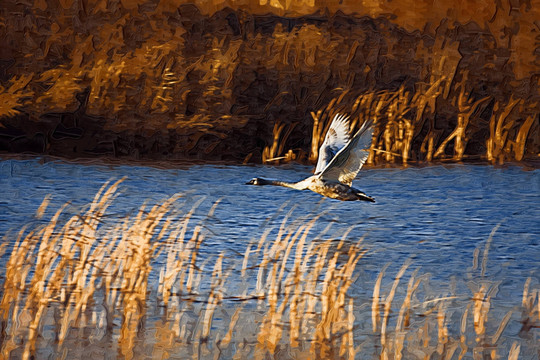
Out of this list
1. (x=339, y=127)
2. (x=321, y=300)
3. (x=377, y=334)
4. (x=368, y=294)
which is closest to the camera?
(x=377, y=334)

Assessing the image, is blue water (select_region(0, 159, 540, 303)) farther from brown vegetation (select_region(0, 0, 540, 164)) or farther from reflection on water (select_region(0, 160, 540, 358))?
brown vegetation (select_region(0, 0, 540, 164))

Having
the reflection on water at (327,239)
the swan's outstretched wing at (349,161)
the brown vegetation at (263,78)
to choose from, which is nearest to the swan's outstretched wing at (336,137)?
the swan's outstretched wing at (349,161)

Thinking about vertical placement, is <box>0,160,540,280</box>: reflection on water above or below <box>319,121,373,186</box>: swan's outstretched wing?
below

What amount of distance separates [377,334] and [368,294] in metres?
0.90

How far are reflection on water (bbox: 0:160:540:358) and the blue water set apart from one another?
0.05 feet

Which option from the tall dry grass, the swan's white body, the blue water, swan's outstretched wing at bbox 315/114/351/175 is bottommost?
the tall dry grass

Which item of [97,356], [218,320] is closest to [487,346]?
[218,320]

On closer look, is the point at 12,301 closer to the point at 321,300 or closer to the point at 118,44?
the point at 321,300

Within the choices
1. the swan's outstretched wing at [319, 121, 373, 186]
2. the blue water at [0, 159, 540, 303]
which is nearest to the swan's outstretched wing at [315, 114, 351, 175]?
the swan's outstretched wing at [319, 121, 373, 186]

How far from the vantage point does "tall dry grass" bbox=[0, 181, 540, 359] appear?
191 inches

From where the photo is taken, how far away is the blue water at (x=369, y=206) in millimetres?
7207

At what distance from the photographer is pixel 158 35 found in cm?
1156

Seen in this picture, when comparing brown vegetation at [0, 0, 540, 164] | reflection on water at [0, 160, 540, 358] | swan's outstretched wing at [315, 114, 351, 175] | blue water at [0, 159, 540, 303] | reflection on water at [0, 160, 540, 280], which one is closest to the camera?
reflection on water at [0, 160, 540, 358]

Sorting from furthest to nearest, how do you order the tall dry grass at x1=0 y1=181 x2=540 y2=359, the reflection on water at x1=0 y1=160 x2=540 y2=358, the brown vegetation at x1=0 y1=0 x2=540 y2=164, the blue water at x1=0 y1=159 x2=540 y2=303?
the brown vegetation at x1=0 y1=0 x2=540 y2=164 → the blue water at x1=0 y1=159 x2=540 y2=303 → the reflection on water at x1=0 y1=160 x2=540 y2=358 → the tall dry grass at x1=0 y1=181 x2=540 y2=359
